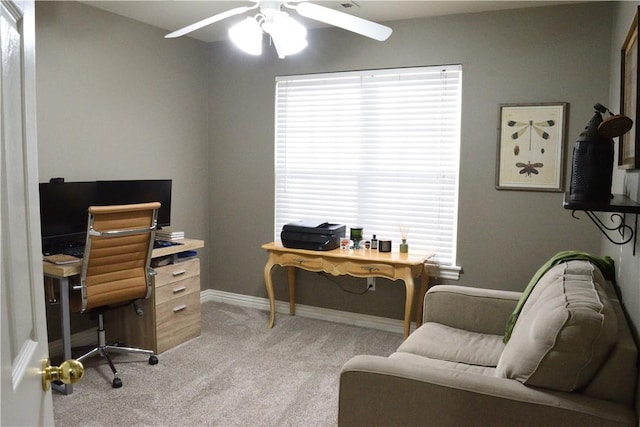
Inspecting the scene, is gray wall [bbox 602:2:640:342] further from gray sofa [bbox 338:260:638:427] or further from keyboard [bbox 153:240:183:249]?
keyboard [bbox 153:240:183:249]

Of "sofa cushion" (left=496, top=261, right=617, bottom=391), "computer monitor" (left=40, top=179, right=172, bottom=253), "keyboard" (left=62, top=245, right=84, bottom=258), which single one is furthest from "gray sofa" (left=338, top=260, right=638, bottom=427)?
"computer monitor" (left=40, top=179, right=172, bottom=253)

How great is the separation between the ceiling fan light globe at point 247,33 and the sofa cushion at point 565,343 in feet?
6.14

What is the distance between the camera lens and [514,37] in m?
3.56

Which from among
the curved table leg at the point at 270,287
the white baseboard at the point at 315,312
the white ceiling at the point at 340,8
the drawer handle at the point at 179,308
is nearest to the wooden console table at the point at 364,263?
the curved table leg at the point at 270,287

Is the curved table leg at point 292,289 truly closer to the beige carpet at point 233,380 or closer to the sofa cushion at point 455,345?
the beige carpet at point 233,380

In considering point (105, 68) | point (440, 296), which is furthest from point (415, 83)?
point (105, 68)

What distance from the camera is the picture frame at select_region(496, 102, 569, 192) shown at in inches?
137

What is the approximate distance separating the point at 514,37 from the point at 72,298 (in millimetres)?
3410

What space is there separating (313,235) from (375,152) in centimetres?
86

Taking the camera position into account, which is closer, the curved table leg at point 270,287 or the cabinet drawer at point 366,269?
the cabinet drawer at point 366,269

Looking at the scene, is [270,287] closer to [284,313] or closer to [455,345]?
[284,313]

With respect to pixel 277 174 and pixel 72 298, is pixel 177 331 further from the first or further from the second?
pixel 277 174

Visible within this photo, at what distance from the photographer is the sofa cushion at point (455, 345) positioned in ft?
8.06

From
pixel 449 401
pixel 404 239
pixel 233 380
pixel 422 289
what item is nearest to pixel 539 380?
pixel 449 401
